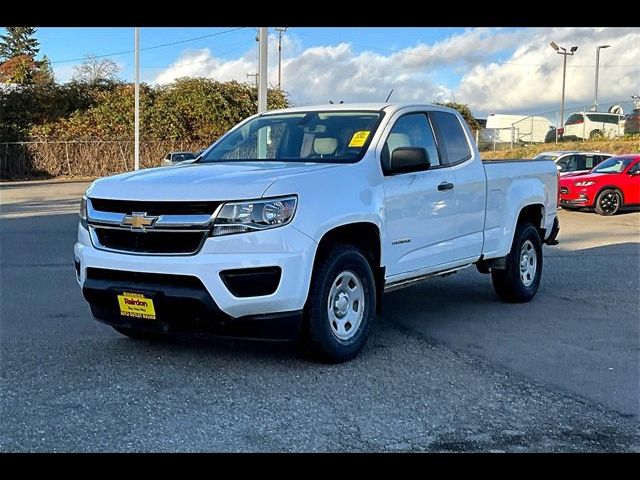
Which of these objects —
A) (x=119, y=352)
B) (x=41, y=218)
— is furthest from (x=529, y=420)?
(x=41, y=218)

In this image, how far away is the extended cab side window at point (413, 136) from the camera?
634 cm

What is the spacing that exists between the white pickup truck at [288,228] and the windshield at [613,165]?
1337 cm

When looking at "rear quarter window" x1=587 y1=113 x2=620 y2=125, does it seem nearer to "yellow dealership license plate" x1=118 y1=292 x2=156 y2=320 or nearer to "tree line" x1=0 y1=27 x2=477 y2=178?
"tree line" x1=0 y1=27 x2=477 y2=178

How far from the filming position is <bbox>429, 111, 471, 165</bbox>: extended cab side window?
699cm

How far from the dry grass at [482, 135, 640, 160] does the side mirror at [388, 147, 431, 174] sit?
27834mm

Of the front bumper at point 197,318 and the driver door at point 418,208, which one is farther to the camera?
the driver door at point 418,208

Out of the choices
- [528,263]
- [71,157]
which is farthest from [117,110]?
[528,263]

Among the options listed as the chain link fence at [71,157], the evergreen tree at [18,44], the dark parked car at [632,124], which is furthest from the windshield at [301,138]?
the evergreen tree at [18,44]

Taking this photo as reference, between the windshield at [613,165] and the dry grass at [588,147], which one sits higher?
the dry grass at [588,147]

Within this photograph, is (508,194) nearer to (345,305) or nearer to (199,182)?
(345,305)

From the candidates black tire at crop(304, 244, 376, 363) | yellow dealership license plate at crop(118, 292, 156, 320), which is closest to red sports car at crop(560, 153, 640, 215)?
black tire at crop(304, 244, 376, 363)

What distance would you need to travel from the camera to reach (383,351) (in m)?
6.03

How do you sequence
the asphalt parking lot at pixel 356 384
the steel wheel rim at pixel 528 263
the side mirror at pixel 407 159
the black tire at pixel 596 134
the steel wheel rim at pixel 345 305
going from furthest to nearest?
the black tire at pixel 596 134
the steel wheel rim at pixel 528 263
the side mirror at pixel 407 159
the steel wheel rim at pixel 345 305
the asphalt parking lot at pixel 356 384

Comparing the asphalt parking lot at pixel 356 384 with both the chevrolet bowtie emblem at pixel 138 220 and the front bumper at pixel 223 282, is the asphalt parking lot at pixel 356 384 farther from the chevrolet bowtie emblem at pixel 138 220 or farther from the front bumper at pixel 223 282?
the chevrolet bowtie emblem at pixel 138 220
